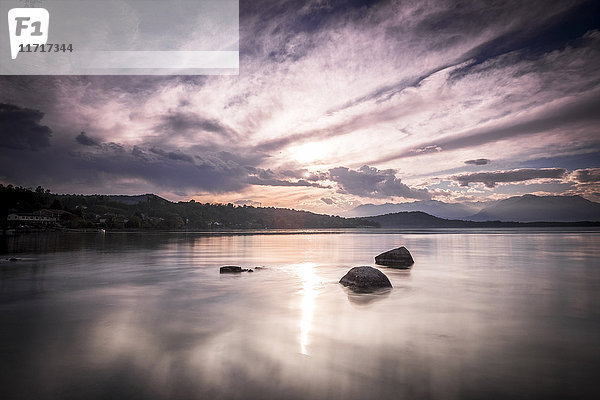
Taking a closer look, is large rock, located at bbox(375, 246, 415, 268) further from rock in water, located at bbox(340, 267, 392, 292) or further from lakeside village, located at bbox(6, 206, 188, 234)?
lakeside village, located at bbox(6, 206, 188, 234)

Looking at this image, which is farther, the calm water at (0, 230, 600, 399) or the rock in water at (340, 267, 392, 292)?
the rock in water at (340, 267, 392, 292)

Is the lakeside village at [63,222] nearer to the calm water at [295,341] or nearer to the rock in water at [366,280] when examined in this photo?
the calm water at [295,341]

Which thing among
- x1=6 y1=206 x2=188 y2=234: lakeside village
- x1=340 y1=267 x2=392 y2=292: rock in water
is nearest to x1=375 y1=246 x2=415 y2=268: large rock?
x1=340 y1=267 x2=392 y2=292: rock in water

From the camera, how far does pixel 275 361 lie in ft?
23.4

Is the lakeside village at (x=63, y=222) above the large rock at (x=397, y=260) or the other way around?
above

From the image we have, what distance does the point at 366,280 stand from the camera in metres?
15.5

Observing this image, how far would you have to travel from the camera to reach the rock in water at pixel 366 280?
50.4 ft

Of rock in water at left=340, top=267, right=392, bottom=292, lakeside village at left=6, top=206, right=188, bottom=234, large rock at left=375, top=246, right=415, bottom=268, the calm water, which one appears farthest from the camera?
lakeside village at left=6, top=206, right=188, bottom=234

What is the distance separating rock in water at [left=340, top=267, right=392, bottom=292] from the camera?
15.4 metres

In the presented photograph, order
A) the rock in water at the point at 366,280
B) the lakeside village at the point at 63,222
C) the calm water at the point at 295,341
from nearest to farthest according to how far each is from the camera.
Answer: the calm water at the point at 295,341 < the rock in water at the point at 366,280 < the lakeside village at the point at 63,222

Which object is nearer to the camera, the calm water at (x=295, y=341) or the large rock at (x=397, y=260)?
the calm water at (x=295, y=341)

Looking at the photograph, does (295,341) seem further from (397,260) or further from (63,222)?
(63,222)

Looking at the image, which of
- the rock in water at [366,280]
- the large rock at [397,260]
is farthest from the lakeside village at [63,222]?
the rock in water at [366,280]

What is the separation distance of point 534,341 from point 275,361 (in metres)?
7.15
